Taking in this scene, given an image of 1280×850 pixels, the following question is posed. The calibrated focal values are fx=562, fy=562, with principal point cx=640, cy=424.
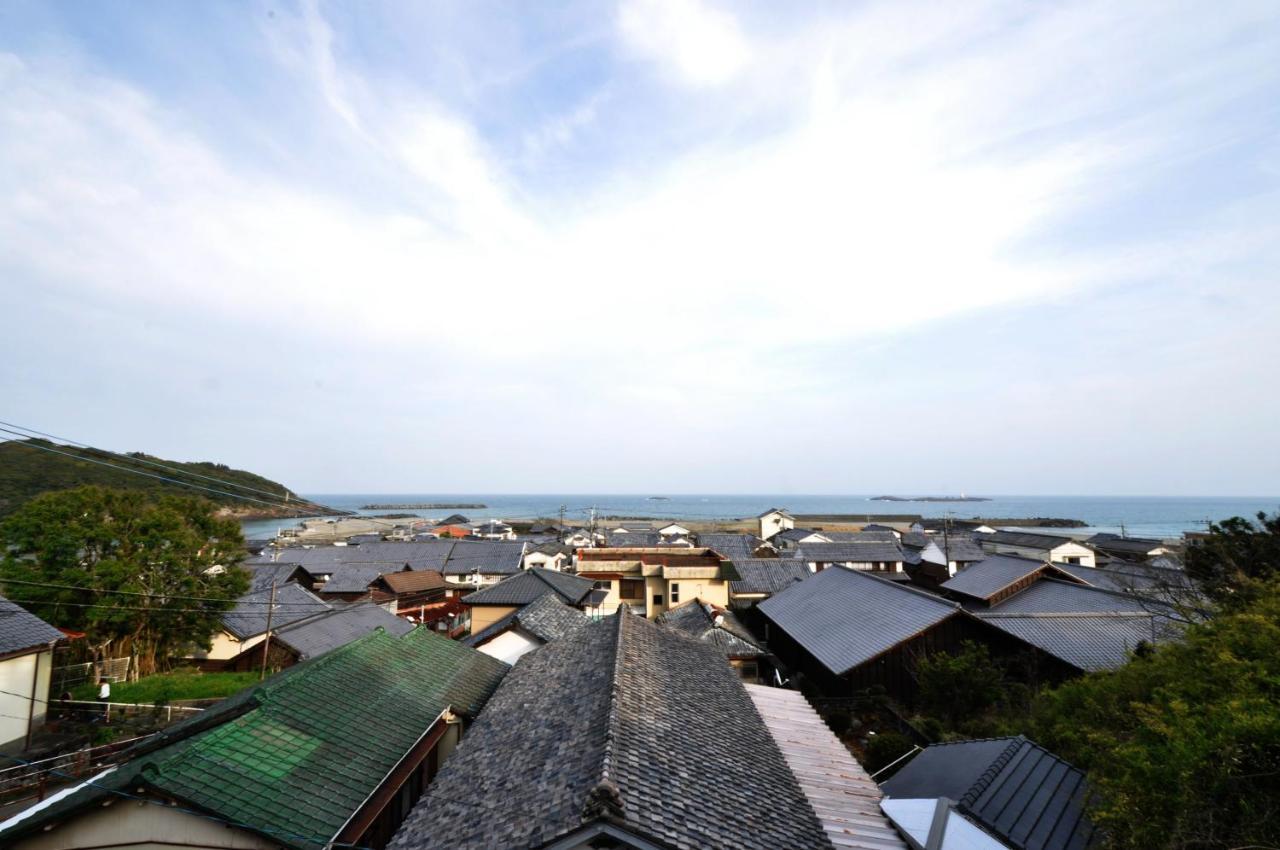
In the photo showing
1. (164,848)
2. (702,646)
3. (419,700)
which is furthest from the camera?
(702,646)

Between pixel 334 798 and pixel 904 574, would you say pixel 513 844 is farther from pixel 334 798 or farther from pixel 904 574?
pixel 904 574

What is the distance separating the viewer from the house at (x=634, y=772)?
18.7ft

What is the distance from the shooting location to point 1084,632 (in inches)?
739

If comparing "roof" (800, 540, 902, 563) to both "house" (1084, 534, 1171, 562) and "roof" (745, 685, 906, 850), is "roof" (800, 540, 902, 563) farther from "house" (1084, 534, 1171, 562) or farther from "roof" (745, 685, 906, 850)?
"roof" (745, 685, 906, 850)

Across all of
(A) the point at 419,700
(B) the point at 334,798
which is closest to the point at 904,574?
(A) the point at 419,700

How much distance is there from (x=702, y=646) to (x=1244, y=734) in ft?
36.1

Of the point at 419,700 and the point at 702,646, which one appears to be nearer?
the point at 419,700

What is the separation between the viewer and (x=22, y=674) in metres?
16.5

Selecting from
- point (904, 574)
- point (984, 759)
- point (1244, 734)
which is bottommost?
point (904, 574)

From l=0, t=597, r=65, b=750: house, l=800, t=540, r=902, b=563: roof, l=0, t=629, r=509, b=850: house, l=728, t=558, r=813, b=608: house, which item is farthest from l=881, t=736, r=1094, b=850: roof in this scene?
l=800, t=540, r=902, b=563: roof

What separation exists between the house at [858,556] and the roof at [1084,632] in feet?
94.8

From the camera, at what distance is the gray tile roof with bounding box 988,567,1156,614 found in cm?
2097

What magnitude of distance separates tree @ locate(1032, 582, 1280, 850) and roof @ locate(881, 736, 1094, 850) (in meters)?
0.54

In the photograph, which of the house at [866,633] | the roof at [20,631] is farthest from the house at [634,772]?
the roof at [20,631]
